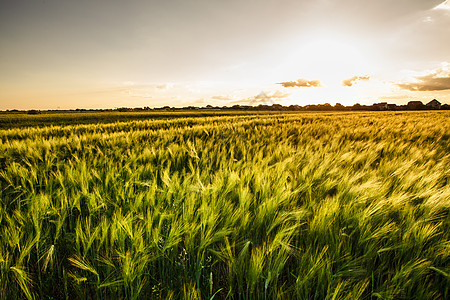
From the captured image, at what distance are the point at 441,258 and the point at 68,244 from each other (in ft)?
6.05

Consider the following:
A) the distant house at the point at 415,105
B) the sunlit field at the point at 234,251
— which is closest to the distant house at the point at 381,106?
the distant house at the point at 415,105

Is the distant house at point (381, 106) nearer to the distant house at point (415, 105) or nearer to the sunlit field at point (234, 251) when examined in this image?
the distant house at point (415, 105)

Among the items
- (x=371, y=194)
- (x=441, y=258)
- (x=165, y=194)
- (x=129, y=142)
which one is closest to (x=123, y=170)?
(x=165, y=194)

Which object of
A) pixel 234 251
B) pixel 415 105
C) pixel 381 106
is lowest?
pixel 234 251

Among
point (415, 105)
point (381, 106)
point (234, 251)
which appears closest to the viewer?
point (234, 251)

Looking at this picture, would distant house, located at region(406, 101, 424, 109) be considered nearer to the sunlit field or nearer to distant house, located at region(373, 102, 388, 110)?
distant house, located at region(373, 102, 388, 110)

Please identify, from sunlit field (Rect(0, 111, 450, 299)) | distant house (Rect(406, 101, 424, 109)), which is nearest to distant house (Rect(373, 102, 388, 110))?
distant house (Rect(406, 101, 424, 109))

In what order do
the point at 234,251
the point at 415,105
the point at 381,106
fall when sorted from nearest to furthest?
the point at 234,251
the point at 415,105
the point at 381,106

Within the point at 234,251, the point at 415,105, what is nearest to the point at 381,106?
the point at 415,105

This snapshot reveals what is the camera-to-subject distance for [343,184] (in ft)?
5.24

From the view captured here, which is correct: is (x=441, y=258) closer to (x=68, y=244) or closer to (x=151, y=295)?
(x=151, y=295)

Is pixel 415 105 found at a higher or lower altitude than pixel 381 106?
lower

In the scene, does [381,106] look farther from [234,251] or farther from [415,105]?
[234,251]

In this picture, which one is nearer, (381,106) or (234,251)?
(234,251)
